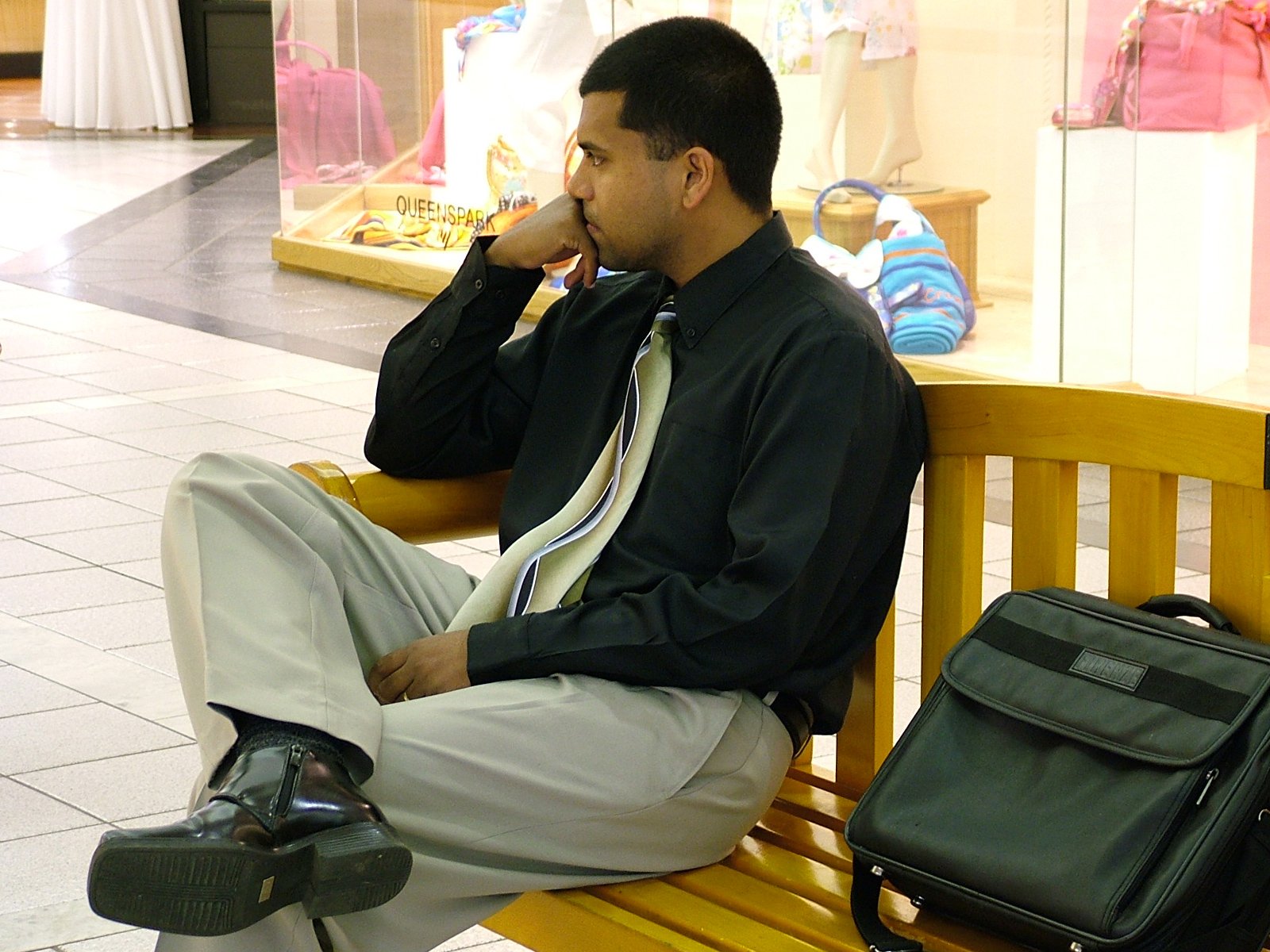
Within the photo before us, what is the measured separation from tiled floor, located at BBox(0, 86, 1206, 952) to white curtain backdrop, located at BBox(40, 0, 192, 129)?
405 cm

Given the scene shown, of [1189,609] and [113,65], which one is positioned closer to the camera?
[1189,609]

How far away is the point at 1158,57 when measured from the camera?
530cm

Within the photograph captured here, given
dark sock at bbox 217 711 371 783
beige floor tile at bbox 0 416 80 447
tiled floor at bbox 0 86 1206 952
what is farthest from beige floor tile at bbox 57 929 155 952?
beige floor tile at bbox 0 416 80 447

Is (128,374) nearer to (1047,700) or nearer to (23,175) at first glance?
(1047,700)

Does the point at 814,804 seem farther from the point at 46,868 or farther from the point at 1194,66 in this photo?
the point at 1194,66

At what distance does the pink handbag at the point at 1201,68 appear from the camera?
5242 millimetres

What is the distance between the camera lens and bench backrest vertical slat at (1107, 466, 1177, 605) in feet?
6.19

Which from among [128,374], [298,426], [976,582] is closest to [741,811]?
[976,582]

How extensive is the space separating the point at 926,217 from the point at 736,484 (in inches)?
169

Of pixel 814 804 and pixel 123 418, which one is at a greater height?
pixel 814 804

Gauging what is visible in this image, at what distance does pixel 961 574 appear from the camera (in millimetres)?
2064

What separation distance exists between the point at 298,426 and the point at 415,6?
12.6ft

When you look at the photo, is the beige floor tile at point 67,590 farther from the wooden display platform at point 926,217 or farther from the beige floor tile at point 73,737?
the wooden display platform at point 926,217

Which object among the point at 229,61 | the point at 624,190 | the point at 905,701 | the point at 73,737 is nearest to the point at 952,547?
the point at 624,190
